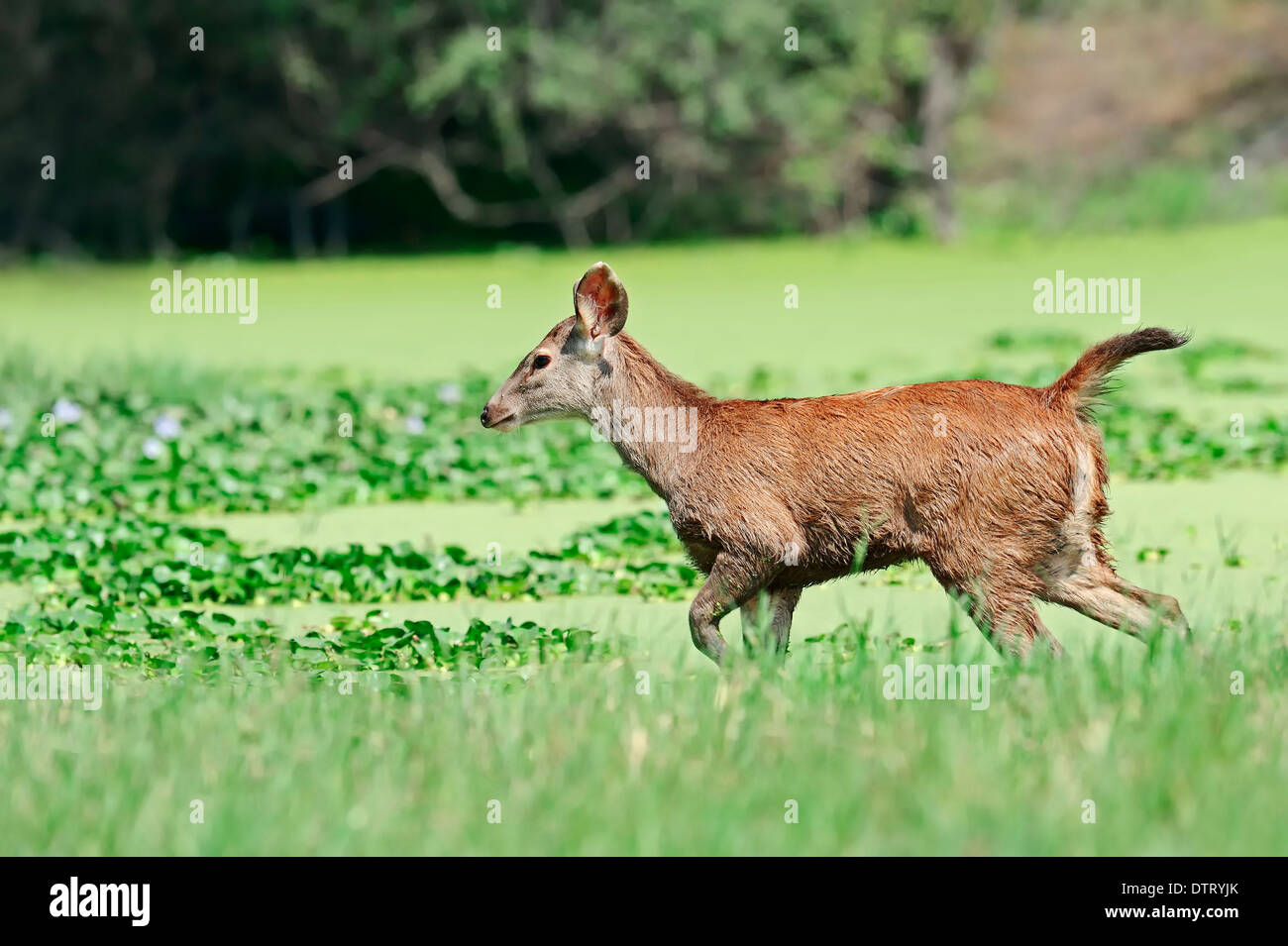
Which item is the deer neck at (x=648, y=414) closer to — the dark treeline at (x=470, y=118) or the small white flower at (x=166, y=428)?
the small white flower at (x=166, y=428)

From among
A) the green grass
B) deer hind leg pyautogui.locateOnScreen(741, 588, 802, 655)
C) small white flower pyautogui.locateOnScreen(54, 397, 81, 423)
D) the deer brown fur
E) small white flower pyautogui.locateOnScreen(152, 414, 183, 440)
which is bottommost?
the green grass

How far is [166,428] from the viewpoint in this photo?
10.3 m

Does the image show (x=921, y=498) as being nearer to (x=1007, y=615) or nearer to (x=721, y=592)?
(x=1007, y=615)

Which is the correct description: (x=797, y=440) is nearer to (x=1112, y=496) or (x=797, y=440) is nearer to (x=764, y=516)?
(x=764, y=516)

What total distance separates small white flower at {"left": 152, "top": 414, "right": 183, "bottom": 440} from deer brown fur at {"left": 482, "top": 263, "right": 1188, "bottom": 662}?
4896 mm

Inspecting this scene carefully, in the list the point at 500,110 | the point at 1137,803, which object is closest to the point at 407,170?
the point at 500,110

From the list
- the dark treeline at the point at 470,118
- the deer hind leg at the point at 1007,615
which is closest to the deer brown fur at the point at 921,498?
the deer hind leg at the point at 1007,615

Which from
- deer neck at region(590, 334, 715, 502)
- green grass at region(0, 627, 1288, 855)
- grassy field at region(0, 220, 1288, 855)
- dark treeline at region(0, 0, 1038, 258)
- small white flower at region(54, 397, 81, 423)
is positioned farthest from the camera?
dark treeline at region(0, 0, 1038, 258)

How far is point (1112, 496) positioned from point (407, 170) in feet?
64.2

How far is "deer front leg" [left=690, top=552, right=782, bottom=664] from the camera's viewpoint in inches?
226

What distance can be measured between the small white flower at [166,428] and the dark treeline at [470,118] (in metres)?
13.2

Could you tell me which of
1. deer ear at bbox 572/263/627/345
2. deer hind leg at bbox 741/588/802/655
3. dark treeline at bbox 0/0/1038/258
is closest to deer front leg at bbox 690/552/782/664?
deer hind leg at bbox 741/588/802/655

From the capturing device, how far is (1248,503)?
8930 mm

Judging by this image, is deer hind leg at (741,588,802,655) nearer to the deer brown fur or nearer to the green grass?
the deer brown fur
